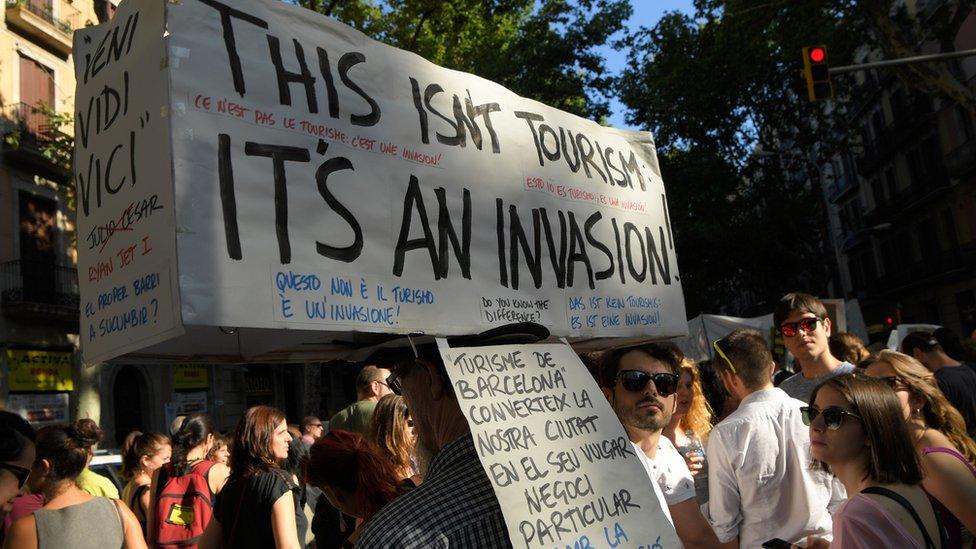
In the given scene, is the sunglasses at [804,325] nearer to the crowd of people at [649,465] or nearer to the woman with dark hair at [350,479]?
the crowd of people at [649,465]

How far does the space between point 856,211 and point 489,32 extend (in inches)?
1211

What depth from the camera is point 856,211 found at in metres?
42.7

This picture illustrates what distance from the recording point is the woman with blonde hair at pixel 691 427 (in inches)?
183

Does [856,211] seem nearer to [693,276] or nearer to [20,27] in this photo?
[693,276]

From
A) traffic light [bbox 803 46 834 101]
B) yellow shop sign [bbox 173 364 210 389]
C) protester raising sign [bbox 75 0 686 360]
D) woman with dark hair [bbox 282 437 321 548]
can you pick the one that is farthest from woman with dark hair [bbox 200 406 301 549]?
yellow shop sign [bbox 173 364 210 389]

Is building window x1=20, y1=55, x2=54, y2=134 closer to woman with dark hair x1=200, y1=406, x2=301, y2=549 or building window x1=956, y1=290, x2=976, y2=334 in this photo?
woman with dark hair x1=200, y1=406, x2=301, y2=549

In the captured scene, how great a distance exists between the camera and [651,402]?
10.6 ft

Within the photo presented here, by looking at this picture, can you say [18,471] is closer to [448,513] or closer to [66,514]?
[448,513]

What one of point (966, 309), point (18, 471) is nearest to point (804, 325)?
point (18, 471)

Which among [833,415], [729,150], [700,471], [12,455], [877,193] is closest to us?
[12,455]

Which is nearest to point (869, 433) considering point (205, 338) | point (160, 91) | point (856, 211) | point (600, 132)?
point (600, 132)

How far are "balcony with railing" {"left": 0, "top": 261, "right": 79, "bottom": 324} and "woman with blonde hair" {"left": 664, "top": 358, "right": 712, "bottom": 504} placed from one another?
1668 centimetres

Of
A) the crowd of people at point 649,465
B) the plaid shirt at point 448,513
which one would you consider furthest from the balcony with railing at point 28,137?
the plaid shirt at point 448,513

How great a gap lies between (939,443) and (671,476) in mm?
1105
